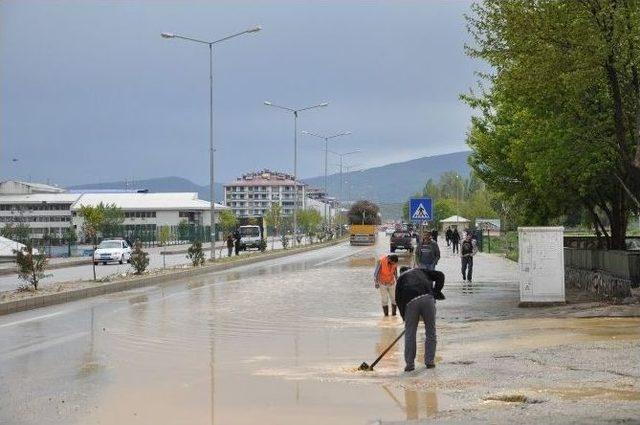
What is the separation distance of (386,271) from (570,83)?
5544mm

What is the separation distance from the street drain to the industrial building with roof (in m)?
116

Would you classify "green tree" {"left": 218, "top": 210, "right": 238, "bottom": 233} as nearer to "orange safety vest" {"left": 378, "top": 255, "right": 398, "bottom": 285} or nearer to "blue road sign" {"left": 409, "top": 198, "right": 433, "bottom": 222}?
"blue road sign" {"left": 409, "top": 198, "right": 433, "bottom": 222}

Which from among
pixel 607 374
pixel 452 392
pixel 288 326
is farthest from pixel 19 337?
pixel 607 374

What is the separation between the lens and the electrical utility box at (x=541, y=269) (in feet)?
63.7

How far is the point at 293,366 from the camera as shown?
11.5 m

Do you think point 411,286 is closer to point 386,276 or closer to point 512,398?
point 512,398

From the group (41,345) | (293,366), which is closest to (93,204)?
(41,345)

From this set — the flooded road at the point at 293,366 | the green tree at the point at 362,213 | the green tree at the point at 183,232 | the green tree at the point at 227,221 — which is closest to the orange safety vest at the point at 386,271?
the flooded road at the point at 293,366

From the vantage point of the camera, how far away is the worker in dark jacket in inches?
430

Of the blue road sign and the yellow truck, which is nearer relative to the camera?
the blue road sign

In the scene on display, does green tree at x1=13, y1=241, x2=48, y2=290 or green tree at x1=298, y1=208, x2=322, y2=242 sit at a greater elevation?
green tree at x1=298, y1=208, x2=322, y2=242

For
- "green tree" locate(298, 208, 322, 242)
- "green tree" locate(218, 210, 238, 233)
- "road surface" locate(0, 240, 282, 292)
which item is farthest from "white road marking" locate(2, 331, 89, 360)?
"green tree" locate(298, 208, 322, 242)

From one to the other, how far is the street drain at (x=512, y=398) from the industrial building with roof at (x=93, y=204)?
116077 millimetres

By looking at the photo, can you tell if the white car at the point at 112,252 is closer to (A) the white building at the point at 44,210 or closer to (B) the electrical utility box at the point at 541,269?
(B) the electrical utility box at the point at 541,269
